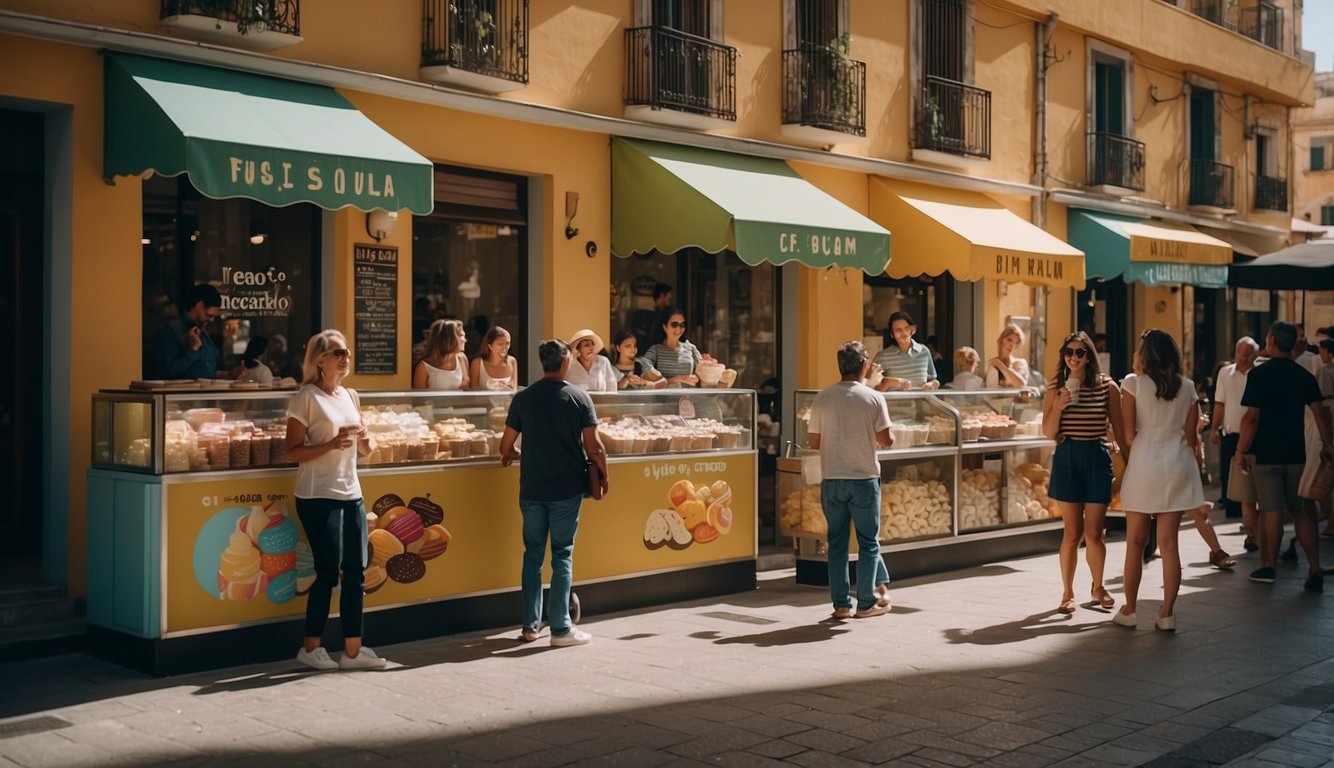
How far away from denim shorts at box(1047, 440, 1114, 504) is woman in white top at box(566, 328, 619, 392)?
11.4 ft

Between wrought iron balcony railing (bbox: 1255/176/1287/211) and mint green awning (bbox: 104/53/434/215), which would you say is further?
wrought iron balcony railing (bbox: 1255/176/1287/211)

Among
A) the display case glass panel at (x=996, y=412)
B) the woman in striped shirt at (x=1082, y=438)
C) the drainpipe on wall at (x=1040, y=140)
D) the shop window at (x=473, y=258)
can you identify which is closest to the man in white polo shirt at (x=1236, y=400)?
the display case glass panel at (x=996, y=412)

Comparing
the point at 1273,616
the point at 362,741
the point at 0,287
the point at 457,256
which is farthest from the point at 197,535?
the point at 1273,616

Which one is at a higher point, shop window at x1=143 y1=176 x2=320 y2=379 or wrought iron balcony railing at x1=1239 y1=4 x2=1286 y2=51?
wrought iron balcony railing at x1=1239 y1=4 x2=1286 y2=51

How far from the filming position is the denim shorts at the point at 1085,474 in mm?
10008

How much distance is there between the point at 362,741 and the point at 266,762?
0.50 m

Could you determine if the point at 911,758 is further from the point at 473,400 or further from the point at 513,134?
the point at 513,134

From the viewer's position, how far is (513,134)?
12555mm

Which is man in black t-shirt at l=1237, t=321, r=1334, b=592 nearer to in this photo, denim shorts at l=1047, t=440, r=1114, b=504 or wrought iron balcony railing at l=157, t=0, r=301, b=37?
denim shorts at l=1047, t=440, r=1114, b=504

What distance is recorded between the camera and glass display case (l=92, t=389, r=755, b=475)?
7984mm

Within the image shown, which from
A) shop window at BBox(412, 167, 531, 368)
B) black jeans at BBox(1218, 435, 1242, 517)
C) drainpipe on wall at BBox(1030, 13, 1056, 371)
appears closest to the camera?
shop window at BBox(412, 167, 531, 368)

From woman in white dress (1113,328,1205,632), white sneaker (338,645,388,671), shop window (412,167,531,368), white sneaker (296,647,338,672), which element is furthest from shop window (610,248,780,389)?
white sneaker (296,647,338,672)

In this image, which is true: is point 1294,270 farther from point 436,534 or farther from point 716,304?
point 436,534

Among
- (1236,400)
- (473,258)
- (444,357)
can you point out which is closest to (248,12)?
(444,357)
